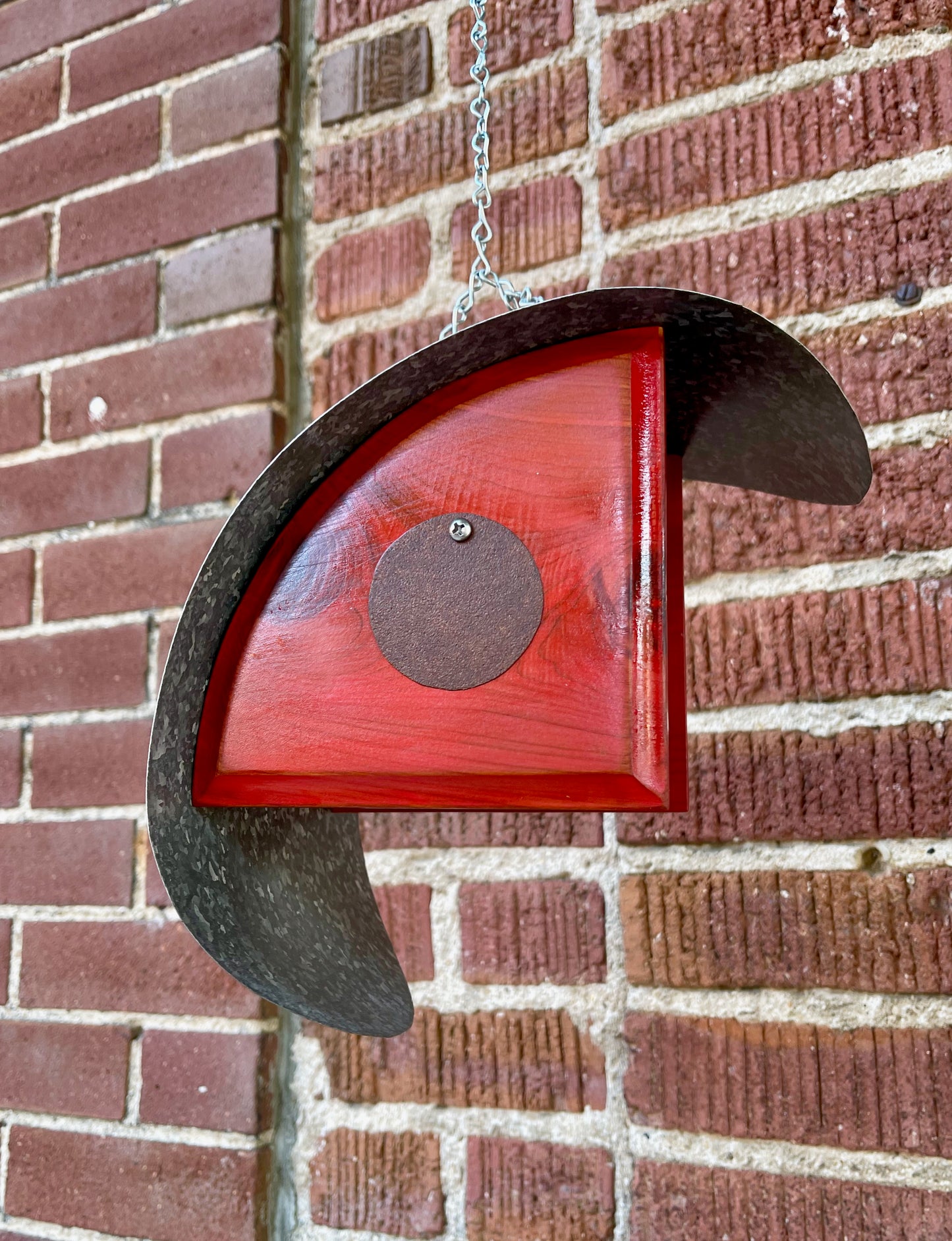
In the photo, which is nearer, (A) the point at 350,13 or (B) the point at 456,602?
(B) the point at 456,602

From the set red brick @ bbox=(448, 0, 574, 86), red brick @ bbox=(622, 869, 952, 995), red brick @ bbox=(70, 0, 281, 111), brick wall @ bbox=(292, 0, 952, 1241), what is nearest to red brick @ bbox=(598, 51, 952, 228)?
brick wall @ bbox=(292, 0, 952, 1241)

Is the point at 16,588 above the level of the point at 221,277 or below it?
below

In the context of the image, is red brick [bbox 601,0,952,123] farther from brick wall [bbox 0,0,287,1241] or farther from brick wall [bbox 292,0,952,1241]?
brick wall [bbox 0,0,287,1241]

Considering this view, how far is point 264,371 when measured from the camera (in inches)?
33.9

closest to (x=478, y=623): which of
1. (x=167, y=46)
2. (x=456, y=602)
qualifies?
(x=456, y=602)

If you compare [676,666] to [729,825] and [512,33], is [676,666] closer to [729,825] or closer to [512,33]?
[729,825]

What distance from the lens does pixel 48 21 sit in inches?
39.8

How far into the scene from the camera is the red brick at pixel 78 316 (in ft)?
3.04

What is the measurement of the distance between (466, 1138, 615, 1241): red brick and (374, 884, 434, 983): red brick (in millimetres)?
121

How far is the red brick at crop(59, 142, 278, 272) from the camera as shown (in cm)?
89

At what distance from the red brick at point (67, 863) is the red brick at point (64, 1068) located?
1.2 inches

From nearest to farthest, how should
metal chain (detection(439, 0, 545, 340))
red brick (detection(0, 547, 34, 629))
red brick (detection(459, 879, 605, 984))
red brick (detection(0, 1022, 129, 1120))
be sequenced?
metal chain (detection(439, 0, 545, 340))
red brick (detection(459, 879, 605, 984))
red brick (detection(0, 1022, 129, 1120))
red brick (detection(0, 547, 34, 629))

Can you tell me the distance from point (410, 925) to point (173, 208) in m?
0.63

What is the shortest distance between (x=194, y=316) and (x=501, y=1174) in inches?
27.6
